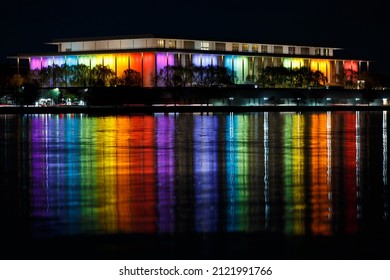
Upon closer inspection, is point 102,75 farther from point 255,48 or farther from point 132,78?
point 255,48

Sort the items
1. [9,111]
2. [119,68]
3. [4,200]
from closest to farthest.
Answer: [4,200] < [9,111] < [119,68]

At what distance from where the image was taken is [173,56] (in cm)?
11012

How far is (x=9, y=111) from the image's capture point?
242ft

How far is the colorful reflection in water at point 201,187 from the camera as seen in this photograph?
35.4 feet

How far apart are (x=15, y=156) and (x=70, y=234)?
1185 centimetres

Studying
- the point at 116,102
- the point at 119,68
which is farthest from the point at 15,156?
the point at 119,68

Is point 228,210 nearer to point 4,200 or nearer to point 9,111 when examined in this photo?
point 4,200

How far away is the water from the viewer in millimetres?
9617

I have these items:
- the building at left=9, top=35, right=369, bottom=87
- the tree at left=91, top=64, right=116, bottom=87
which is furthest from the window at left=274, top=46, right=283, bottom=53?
the tree at left=91, top=64, right=116, bottom=87

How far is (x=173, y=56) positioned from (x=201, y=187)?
96360 mm

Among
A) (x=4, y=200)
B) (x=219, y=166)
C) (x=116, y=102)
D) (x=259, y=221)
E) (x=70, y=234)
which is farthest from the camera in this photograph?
(x=116, y=102)

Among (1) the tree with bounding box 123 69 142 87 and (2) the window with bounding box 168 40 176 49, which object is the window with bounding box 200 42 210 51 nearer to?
(2) the window with bounding box 168 40 176 49

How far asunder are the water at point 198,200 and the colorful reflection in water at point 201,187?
2 cm

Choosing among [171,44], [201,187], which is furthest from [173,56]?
[201,187]
